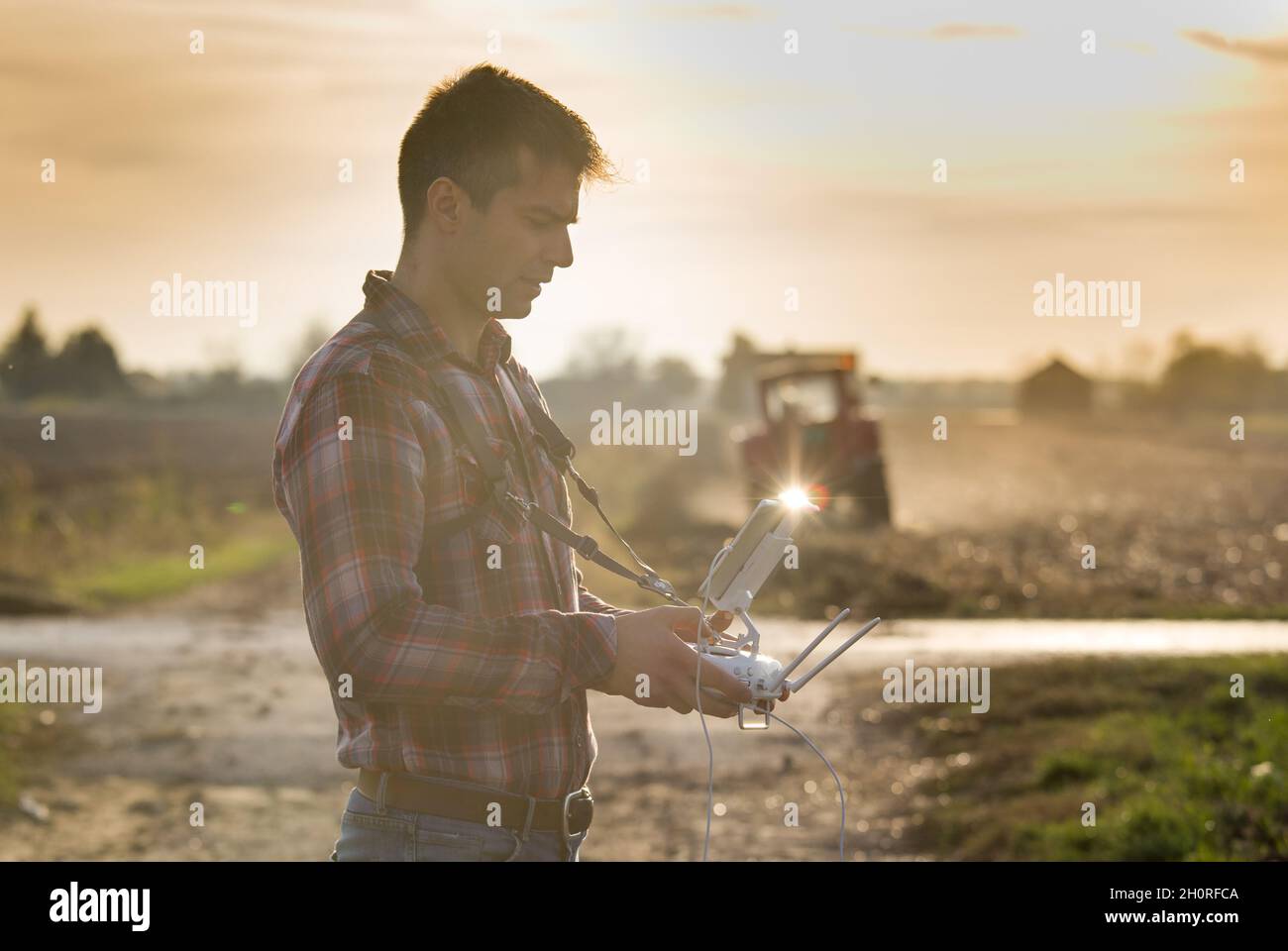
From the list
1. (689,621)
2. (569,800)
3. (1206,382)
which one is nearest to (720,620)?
(689,621)

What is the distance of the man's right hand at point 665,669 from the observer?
2486 millimetres

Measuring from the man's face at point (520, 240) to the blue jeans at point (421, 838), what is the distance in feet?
3.01

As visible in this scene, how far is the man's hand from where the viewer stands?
249 cm

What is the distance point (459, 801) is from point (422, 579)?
15.5 inches

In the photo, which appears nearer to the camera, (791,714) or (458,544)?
(458,544)

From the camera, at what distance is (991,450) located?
46688 millimetres

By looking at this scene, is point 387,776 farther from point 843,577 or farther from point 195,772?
→ point 843,577

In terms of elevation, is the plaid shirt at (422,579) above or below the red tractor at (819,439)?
below

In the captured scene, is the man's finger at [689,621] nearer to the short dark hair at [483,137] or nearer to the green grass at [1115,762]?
the short dark hair at [483,137]

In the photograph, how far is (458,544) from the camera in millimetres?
2521

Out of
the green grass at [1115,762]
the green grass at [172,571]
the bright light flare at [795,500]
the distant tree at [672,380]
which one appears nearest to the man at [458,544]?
the bright light flare at [795,500]

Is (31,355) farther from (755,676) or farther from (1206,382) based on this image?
(1206,382)

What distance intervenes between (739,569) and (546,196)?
2.49 ft
